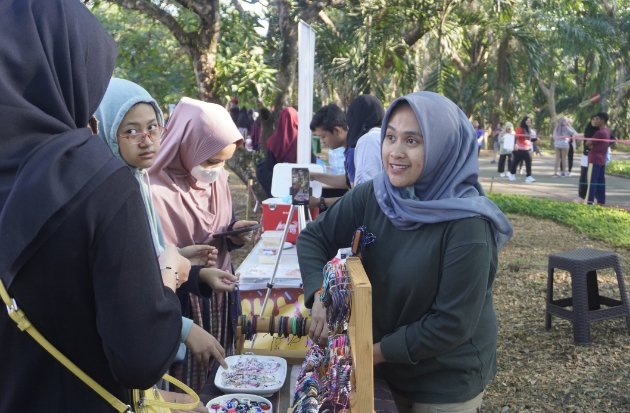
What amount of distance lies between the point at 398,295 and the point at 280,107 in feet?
24.1

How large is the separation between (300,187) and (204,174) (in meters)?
1.48

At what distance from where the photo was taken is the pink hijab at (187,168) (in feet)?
9.27

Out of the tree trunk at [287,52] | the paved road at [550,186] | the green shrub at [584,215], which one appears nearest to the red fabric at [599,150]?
the green shrub at [584,215]

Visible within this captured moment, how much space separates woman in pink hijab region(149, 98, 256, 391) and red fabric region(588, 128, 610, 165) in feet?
32.5

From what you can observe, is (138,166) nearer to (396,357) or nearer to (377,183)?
(377,183)

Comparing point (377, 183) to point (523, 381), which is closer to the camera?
point (377, 183)

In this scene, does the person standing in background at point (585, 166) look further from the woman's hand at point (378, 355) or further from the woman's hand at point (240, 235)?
the woman's hand at point (378, 355)

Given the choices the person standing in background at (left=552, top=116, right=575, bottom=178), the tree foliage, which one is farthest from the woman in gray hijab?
the person standing in background at (left=552, top=116, right=575, bottom=178)

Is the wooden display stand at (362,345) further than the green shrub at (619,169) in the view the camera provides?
No

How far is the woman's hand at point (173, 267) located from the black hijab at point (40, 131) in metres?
0.52

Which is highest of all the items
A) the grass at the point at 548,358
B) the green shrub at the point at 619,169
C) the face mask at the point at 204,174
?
the face mask at the point at 204,174

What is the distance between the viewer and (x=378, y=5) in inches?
413

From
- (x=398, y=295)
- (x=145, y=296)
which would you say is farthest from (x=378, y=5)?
(x=145, y=296)

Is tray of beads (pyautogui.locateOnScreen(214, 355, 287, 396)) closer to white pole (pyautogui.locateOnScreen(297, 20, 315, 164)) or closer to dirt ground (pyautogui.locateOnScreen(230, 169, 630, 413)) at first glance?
dirt ground (pyautogui.locateOnScreen(230, 169, 630, 413))
